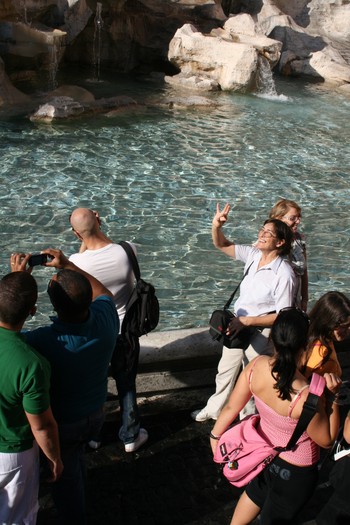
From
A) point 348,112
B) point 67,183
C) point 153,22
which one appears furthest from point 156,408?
point 153,22

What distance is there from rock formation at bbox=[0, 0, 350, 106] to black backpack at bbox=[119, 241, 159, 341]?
1076cm

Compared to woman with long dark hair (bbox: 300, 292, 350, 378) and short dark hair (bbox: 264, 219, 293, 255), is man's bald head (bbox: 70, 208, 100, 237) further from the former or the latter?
woman with long dark hair (bbox: 300, 292, 350, 378)

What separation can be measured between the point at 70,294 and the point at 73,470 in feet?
2.84

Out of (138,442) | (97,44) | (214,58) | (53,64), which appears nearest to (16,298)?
(138,442)

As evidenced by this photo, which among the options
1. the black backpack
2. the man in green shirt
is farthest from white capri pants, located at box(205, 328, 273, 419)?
the man in green shirt

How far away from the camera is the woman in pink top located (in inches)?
110

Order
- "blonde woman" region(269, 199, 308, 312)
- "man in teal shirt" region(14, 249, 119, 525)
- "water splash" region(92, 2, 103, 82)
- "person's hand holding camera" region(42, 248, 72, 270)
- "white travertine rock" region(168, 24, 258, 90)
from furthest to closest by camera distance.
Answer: "water splash" region(92, 2, 103, 82) → "white travertine rock" region(168, 24, 258, 90) → "blonde woman" region(269, 199, 308, 312) → "person's hand holding camera" region(42, 248, 72, 270) → "man in teal shirt" region(14, 249, 119, 525)

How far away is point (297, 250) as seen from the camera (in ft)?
13.6

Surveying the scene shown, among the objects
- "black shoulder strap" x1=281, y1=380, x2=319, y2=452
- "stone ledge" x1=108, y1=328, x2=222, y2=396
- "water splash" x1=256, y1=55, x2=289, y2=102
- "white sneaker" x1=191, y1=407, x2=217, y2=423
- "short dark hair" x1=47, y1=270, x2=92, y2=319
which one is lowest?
"water splash" x1=256, y1=55, x2=289, y2=102

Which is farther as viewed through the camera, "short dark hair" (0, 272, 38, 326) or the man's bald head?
the man's bald head

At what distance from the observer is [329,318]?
128 inches

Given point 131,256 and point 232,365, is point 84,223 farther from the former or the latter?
point 232,365

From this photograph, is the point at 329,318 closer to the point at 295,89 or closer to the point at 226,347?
the point at 226,347

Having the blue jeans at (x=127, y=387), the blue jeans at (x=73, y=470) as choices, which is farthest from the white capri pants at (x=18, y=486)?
the blue jeans at (x=127, y=387)
